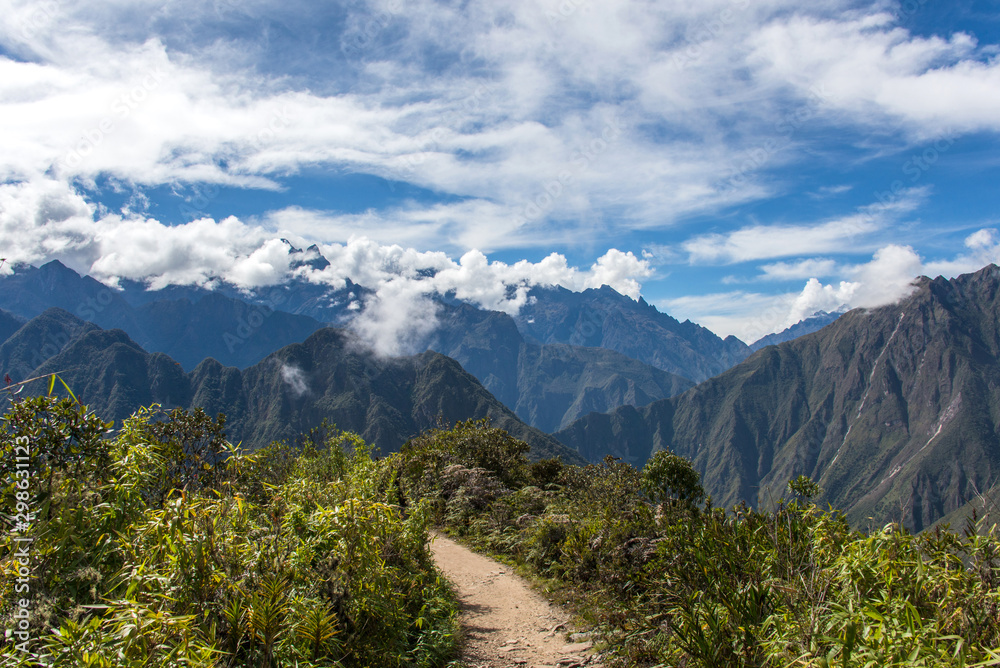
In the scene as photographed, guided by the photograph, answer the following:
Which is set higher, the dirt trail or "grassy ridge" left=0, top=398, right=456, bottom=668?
"grassy ridge" left=0, top=398, right=456, bottom=668

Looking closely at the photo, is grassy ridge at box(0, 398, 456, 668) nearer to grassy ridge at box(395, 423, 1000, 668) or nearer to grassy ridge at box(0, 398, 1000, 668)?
grassy ridge at box(0, 398, 1000, 668)

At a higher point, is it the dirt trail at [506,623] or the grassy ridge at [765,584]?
the grassy ridge at [765,584]

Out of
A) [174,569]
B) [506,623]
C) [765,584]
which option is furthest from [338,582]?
[765,584]

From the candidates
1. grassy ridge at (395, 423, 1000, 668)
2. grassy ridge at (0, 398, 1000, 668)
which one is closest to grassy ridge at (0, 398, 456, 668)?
grassy ridge at (0, 398, 1000, 668)

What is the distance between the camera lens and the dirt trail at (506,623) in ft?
23.9

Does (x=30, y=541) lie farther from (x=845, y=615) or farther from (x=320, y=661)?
(x=845, y=615)

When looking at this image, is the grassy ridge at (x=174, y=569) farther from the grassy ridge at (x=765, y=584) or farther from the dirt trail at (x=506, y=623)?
the grassy ridge at (x=765, y=584)

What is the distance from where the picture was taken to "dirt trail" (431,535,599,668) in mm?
7277

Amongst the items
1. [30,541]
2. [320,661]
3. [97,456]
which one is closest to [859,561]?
[320,661]

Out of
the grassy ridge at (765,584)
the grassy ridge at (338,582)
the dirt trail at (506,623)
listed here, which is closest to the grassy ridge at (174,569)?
the grassy ridge at (338,582)

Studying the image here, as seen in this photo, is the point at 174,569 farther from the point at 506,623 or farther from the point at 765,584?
the point at 506,623

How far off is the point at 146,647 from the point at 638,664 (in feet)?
18.0

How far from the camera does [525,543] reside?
12.3 metres

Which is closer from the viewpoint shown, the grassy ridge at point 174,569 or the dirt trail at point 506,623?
the grassy ridge at point 174,569
